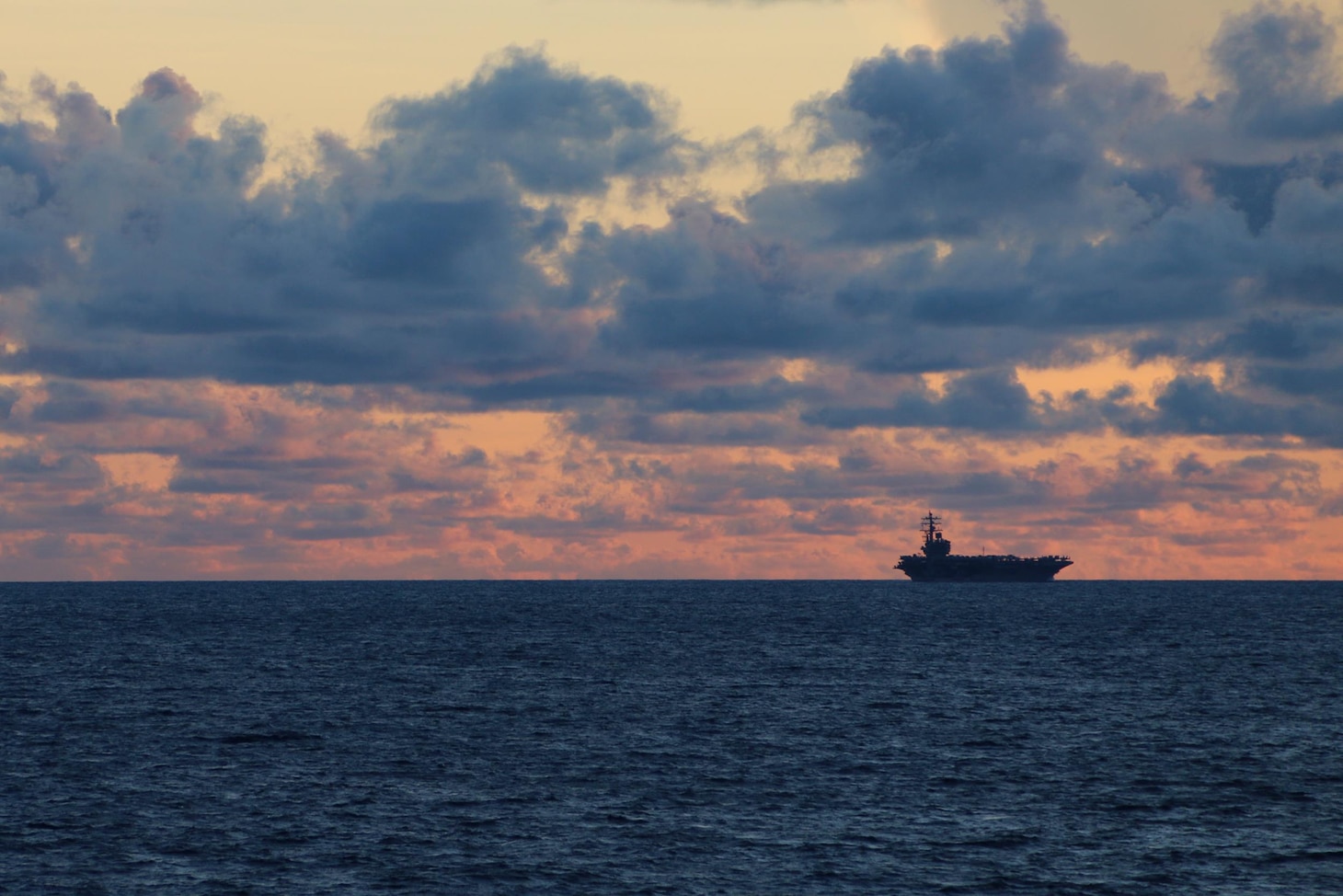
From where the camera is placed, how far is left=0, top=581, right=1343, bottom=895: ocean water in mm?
53094

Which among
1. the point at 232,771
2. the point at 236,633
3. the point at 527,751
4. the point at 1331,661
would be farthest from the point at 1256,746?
the point at 236,633

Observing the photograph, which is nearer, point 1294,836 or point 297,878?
point 297,878

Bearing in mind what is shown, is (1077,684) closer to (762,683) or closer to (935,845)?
(762,683)

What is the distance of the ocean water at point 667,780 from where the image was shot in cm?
5309

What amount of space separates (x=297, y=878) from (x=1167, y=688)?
8276 cm

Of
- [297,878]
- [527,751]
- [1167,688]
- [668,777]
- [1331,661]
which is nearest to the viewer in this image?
[297,878]

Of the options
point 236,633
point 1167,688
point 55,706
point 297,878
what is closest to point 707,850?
point 297,878

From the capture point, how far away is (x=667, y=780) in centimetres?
7044

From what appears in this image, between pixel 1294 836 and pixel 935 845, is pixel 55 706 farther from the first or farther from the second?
pixel 1294 836

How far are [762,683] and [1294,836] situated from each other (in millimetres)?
61768

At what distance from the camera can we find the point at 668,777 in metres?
71.2

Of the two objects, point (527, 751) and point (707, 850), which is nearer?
point (707, 850)

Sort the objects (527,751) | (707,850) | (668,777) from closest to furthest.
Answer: (707,850)
(668,777)
(527,751)

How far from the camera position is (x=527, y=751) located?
79250 mm
